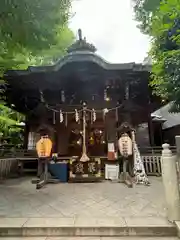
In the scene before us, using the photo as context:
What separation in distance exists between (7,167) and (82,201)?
4975mm

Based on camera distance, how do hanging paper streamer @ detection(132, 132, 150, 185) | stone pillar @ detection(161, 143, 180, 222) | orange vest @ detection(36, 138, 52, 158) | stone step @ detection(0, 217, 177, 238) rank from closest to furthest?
stone step @ detection(0, 217, 177, 238) → stone pillar @ detection(161, 143, 180, 222) → hanging paper streamer @ detection(132, 132, 150, 185) → orange vest @ detection(36, 138, 52, 158)

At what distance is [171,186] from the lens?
348cm

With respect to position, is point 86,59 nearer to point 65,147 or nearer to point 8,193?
point 65,147

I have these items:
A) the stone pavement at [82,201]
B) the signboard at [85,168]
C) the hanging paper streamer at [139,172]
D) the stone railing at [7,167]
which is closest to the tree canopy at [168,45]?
the stone pavement at [82,201]

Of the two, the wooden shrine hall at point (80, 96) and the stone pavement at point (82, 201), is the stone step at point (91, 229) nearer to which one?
the stone pavement at point (82, 201)

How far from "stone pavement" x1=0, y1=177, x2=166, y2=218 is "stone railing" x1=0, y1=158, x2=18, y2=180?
1711 mm

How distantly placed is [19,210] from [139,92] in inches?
300

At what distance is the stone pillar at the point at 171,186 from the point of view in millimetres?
3402

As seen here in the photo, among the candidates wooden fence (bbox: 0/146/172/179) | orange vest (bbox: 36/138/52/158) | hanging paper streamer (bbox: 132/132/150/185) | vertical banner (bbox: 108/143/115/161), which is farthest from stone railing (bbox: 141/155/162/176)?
orange vest (bbox: 36/138/52/158)

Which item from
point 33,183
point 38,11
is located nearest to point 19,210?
point 33,183

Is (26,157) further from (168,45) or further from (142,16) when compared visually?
(142,16)

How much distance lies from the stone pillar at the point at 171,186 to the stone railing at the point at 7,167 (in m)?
6.61

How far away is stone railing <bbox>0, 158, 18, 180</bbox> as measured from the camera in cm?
797

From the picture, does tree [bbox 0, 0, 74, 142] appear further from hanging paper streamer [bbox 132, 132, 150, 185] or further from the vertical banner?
hanging paper streamer [bbox 132, 132, 150, 185]
